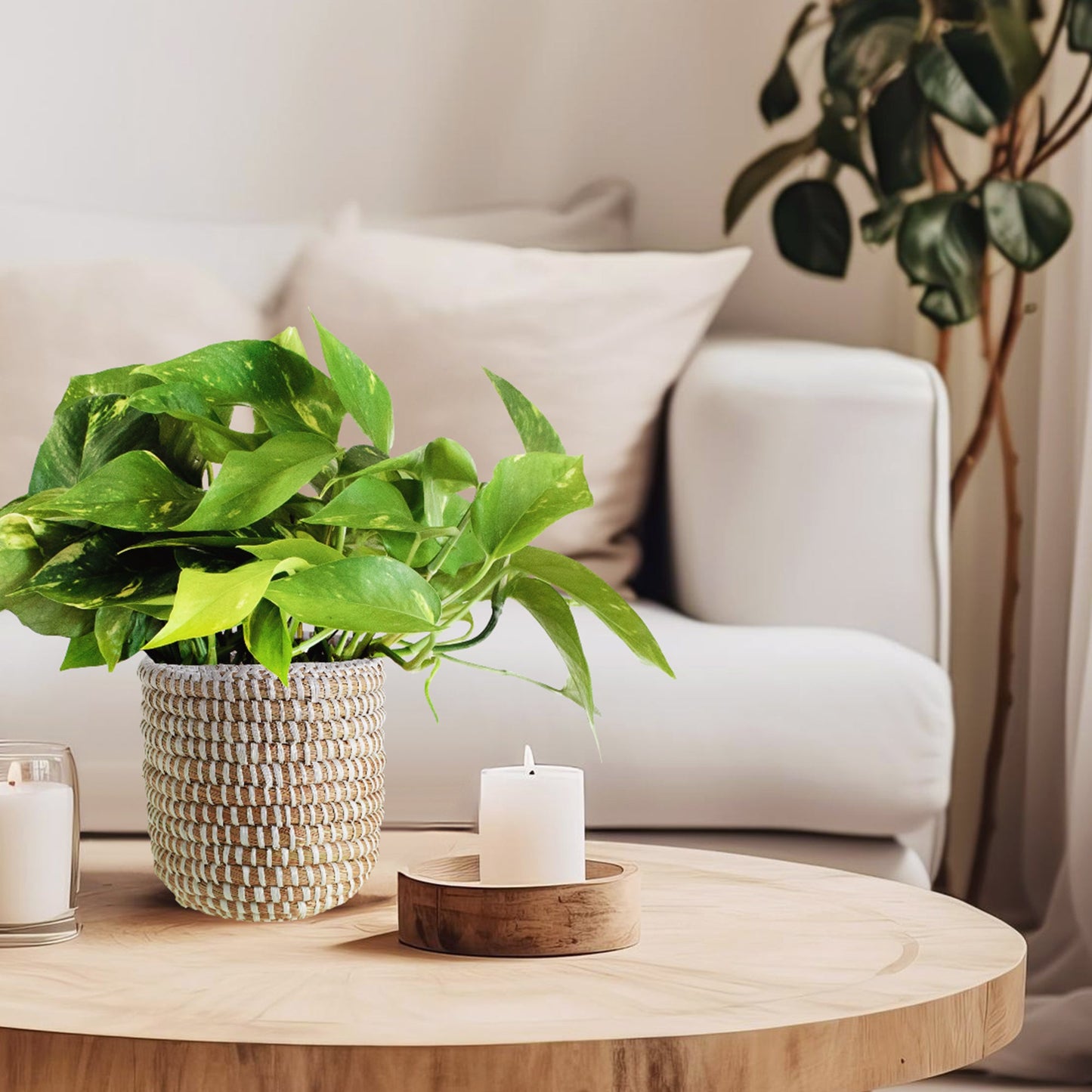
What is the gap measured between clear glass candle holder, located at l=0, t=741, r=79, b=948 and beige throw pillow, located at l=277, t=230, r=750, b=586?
91cm

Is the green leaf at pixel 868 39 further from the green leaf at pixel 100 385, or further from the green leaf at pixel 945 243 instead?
the green leaf at pixel 100 385

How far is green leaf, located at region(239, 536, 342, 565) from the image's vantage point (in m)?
0.61

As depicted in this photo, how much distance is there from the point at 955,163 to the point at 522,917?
1586 millimetres

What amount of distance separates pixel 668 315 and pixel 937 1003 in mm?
1126

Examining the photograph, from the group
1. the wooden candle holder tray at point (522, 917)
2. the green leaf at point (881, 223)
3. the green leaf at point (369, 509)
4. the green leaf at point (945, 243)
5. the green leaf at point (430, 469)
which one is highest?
the green leaf at point (881, 223)

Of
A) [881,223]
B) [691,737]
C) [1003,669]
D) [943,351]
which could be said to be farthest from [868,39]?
[691,737]

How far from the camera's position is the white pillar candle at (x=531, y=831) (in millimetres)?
630

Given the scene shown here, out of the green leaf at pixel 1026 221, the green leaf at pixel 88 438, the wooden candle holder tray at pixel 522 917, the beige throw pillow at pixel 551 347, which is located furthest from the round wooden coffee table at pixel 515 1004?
the green leaf at pixel 1026 221

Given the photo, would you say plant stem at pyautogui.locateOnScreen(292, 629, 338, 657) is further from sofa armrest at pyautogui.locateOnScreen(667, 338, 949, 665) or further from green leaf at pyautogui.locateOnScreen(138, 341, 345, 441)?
sofa armrest at pyautogui.locateOnScreen(667, 338, 949, 665)

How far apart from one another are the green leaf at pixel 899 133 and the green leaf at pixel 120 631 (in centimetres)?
131

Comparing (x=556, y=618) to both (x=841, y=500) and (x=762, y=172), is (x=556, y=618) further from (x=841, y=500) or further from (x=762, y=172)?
(x=762, y=172)

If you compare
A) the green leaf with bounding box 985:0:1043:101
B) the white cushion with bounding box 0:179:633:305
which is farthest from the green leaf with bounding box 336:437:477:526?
the green leaf with bounding box 985:0:1043:101

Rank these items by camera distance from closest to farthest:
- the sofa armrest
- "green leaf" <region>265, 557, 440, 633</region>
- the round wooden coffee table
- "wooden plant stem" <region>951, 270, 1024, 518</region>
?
the round wooden coffee table
"green leaf" <region>265, 557, 440, 633</region>
the sofa armrest
"wooden plant stem" <region>951, 270, 1024, 518</region>

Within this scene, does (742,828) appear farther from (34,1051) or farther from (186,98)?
(186,98)
